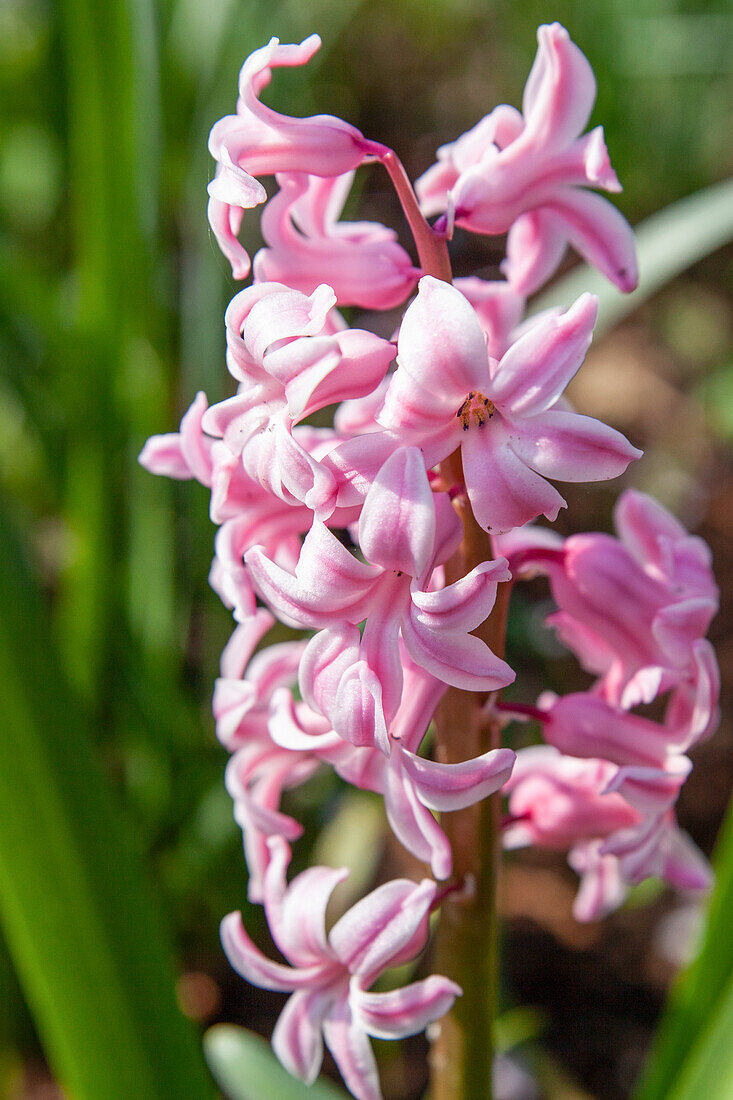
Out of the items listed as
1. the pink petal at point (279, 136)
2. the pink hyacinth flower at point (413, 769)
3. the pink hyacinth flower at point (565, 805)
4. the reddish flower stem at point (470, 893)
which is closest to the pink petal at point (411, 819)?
the pink hyacinth flower at point (413, 769)

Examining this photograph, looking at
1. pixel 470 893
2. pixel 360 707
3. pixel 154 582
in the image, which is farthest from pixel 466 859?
pixel 154 582

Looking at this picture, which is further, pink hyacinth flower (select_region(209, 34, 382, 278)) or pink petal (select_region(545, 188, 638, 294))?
pink petal (select_region(545, 188, 638, 294))

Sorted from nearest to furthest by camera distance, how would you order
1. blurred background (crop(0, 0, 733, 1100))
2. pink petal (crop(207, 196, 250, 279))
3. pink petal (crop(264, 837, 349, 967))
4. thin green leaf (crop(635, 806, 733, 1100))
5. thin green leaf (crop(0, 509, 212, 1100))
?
pink petal (crop(207, 196, 250, 279)) → pink petal (crop(264, 837, 349, 967)) → thin green leaf (crop(0, 509, 212, 1100)) → thin green leaf (crop(635, 806, 733, 1100)) → blurred background (crop(0, 0, 733, 1100))

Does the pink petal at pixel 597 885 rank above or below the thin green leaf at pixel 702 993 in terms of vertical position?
above

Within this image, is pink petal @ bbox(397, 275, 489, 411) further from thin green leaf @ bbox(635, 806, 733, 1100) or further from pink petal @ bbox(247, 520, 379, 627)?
thin green leaf @ bbox(635, 806, 733, 1100)

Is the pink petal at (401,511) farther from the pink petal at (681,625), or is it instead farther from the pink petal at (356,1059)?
the pink petal at (356,1059)

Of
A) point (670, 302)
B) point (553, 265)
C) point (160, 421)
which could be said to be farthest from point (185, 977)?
point (670, 302)

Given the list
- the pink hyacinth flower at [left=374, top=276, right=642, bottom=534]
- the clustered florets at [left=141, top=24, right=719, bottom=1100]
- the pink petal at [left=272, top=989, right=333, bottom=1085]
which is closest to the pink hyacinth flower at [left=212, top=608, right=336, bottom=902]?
the clustered florets at [left=141, top=24, right=719, bottom=1100]
